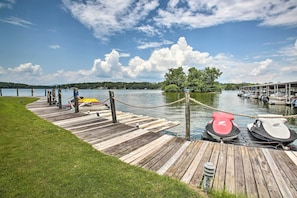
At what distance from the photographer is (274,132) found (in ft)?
22.9

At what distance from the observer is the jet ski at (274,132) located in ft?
21.7

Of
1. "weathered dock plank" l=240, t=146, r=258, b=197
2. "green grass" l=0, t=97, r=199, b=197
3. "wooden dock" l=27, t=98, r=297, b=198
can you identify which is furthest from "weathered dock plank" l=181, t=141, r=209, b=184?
"weathered dock plank" l=240, t=146, r=258, b=197

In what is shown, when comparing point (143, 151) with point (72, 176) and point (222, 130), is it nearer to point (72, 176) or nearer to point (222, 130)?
point (72, 176)

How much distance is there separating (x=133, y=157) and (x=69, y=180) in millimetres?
1627

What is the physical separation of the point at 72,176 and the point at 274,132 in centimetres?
798

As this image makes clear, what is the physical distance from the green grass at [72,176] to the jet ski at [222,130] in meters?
4.77

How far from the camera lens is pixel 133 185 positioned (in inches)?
115

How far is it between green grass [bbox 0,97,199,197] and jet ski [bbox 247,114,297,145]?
6.01 metres

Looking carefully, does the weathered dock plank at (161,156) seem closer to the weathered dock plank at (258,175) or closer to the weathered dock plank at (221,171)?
the weathered dock plank at (221,171)

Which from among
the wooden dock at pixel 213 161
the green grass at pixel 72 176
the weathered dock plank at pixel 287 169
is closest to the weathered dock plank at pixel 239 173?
the wooden dock at pixel 213 161

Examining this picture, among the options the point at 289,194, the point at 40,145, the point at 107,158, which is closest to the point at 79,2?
the point at 40,145

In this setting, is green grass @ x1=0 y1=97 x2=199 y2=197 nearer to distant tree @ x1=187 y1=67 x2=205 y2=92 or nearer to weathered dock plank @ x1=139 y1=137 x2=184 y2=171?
weathered dock plank @ x1=139 y1=137 x2=184 y2=171

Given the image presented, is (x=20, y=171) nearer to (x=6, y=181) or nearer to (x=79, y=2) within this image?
(x=6, y=181)

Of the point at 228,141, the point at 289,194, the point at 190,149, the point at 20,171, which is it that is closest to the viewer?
the point at 289,194
